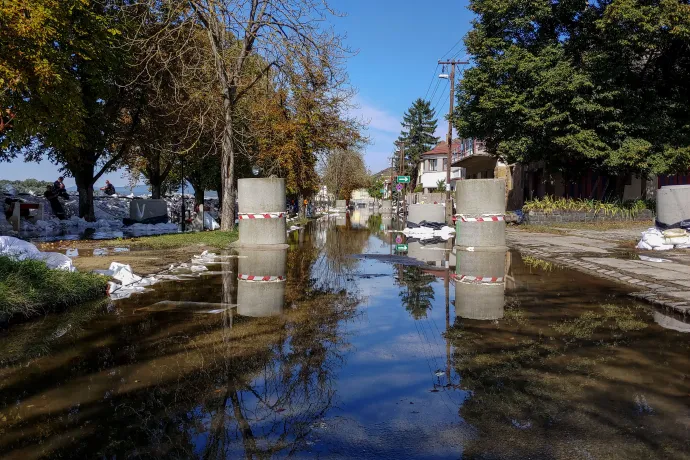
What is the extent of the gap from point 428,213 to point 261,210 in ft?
33.9

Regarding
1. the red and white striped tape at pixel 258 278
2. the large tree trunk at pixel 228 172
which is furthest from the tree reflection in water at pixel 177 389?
the large tree trunk at pixel 228 172

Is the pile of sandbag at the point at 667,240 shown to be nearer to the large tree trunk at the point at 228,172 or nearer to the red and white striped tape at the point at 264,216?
the red and white striped tape at the point at 264,216

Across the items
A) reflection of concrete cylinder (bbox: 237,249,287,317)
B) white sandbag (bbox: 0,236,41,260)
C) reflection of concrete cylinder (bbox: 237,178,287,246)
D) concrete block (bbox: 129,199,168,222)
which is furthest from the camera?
concrete block (bbox: 129,199,168,222)

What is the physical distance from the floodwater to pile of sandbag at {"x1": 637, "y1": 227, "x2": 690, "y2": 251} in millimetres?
7429

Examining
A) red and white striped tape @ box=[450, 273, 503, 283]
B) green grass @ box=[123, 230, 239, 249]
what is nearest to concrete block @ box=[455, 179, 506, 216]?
red and white striped tape @ box=[450, 273, 503, 283]

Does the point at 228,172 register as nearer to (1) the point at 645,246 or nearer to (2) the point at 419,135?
(1) the point at 645,246

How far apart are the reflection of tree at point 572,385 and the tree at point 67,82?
46.3 feet

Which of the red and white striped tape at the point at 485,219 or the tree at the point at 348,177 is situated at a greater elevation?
the tree at the point at 348,177

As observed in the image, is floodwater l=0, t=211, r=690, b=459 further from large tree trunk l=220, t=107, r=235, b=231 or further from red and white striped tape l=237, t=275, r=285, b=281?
large tree trunk l=220, t=107, r=235, b=231

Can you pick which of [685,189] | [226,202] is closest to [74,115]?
[226,202]

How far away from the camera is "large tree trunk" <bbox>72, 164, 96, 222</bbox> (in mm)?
26414

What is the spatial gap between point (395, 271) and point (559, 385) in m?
7.18

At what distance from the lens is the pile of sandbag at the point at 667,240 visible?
14367mm

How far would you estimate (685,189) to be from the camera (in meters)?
15.2
